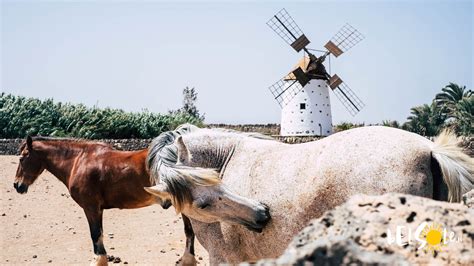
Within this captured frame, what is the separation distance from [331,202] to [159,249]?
6.54 metres

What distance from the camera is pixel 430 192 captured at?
3.85 m

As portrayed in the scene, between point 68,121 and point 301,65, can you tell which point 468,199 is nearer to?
point 68,121

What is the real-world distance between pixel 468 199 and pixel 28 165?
287 inches

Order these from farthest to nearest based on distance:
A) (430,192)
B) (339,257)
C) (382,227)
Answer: (430,192), (382,227), (339,257)

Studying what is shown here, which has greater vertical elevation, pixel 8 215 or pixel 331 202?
pixel 331 202

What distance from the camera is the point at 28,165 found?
9.23 meters

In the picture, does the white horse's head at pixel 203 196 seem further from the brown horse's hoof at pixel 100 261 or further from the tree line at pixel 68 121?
the tree line at pixel 68 121

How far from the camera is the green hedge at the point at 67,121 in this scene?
78.2 ft

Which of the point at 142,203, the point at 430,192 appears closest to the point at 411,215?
the point at 430,192

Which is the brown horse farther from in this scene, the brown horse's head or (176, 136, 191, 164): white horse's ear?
(176, 136, 191, 164): white horse's ear

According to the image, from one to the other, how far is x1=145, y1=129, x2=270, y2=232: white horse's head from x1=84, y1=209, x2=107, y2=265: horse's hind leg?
12.7ft

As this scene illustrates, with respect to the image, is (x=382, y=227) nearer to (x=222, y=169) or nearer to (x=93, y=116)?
(x=222, y=169)

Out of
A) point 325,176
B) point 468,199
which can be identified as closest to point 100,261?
point 325,176

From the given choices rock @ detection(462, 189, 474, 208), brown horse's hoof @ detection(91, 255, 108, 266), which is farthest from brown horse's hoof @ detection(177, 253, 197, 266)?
rock @ detection(462, 189, 474, 208)
